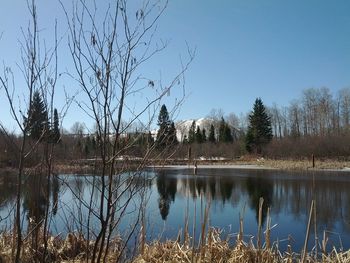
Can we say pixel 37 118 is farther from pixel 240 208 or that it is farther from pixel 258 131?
pixel 258 131

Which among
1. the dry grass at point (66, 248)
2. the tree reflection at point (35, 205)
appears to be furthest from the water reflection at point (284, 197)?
the tree reflection at point (35, 205)

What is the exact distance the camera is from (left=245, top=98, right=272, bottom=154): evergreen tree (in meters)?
47.2

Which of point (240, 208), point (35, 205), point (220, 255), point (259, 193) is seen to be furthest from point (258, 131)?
point (35, 205)

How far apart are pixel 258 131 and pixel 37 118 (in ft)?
149

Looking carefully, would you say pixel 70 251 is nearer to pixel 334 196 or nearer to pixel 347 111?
pixel 334 196

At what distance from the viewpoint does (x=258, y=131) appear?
156 ft

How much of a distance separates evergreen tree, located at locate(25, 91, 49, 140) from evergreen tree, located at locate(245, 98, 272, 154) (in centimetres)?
4460

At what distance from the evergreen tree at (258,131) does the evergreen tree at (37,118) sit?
44.6 metres

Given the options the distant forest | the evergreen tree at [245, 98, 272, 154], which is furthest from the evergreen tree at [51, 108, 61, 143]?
the evergreen tree at [245, 98, 272, 154]

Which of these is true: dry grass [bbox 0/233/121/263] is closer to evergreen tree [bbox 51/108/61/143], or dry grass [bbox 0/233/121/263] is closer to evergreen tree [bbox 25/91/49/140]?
evergreen tree [bbox 51/108/61/143]

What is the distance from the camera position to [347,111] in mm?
58844

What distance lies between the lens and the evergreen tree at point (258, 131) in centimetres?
4722

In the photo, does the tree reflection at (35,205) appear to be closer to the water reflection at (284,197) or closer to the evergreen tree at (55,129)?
the evergreen tree at (55,129)

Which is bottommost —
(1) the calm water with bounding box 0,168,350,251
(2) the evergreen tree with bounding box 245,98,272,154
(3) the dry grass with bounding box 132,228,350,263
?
(1) the calm water with bounding box 0,168,350,251
